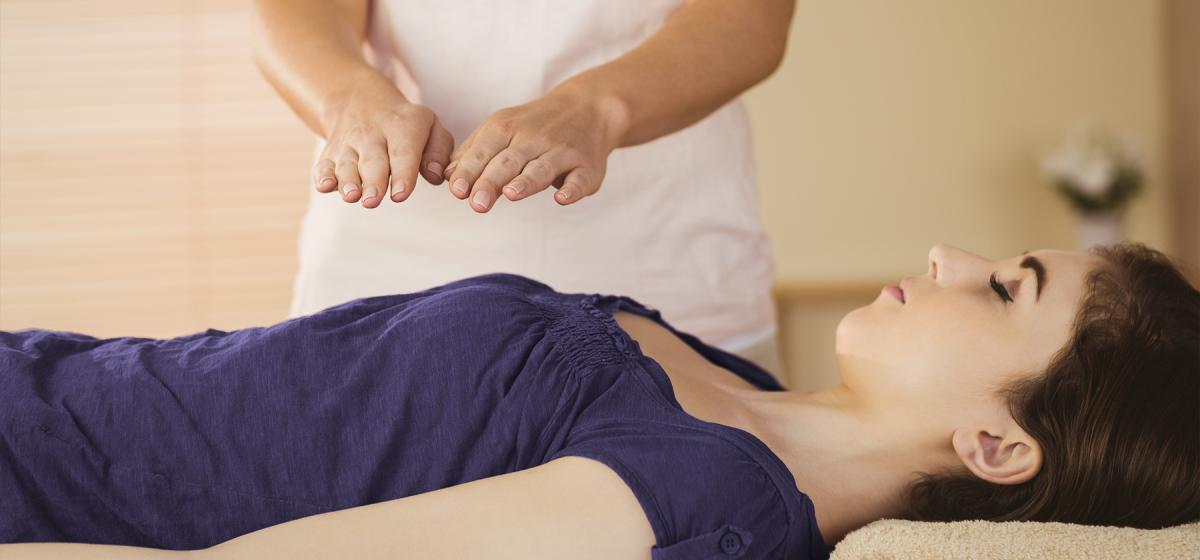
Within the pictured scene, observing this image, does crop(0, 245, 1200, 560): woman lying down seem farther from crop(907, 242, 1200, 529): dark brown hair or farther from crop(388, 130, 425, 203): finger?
crop(388, 130, 425, 203): finger

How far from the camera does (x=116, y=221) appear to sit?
10.1 ft

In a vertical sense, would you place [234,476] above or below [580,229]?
below

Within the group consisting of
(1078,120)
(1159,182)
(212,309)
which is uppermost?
(1078,120)

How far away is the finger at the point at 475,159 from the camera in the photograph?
40.8 inches

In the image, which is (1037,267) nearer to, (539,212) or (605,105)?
(605,105)

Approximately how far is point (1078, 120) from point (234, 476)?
10.0ft

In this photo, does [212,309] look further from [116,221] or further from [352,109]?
[352,109]

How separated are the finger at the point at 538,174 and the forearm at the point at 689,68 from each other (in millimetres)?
152

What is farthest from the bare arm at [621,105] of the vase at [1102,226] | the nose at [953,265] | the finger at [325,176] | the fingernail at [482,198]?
the vase at [1102,226]

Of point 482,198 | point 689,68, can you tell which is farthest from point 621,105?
point 482,198

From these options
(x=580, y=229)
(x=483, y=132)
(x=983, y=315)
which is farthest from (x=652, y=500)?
(x=580, y=229)

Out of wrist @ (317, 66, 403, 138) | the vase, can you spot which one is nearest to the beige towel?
wrist @ (317, 66, 403, 138)

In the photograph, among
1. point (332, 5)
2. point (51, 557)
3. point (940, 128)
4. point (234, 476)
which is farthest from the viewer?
point (940, 128)

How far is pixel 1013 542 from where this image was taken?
1.01m
